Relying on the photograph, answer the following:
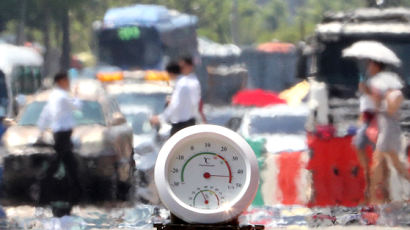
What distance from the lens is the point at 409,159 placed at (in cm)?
740

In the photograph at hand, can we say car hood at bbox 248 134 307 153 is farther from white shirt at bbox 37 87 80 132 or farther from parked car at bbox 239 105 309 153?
white shirt at bbox 37 87 80 132

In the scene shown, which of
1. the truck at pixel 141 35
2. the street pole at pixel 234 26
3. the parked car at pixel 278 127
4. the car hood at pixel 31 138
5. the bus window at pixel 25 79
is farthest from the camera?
the street pole at pixel 234 26

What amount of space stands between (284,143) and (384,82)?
1021 mm

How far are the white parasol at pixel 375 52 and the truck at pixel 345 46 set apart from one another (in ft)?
0.15

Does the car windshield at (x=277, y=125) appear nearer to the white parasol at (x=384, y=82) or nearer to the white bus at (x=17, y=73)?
the white parasol at (x=384, y=82)

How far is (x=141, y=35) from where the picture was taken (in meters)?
9.38

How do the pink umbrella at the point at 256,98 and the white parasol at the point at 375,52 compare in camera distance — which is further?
the pink umbrella at the point at 256,98

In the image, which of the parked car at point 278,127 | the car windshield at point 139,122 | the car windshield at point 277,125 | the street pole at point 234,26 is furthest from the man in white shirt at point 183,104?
the street pole at point 234,26

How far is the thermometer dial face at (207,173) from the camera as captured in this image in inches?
124

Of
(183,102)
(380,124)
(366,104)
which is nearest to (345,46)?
(366,104)

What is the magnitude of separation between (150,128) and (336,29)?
192cm

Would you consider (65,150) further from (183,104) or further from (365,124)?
(365,124)

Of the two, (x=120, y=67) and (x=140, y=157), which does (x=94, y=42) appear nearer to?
(x=120, y=67)

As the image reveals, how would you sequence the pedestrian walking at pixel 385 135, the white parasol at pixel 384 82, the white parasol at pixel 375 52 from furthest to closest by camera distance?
the white parasol at pixel 375 52, the white parasol at pixel 384 82, the pedestrian walking at pixel 385 135
